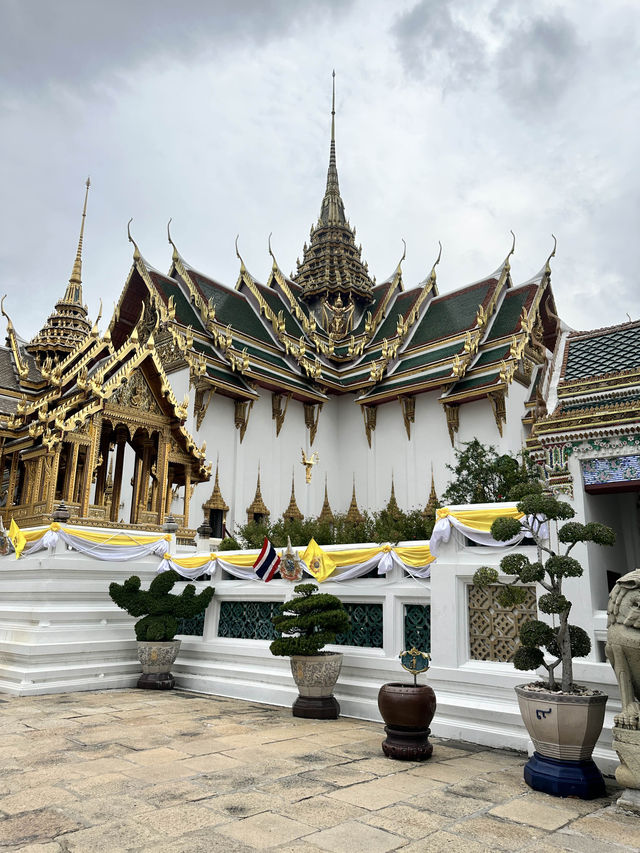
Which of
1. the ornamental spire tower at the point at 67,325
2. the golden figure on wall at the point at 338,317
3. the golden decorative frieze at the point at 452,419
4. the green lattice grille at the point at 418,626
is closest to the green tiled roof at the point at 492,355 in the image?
the golden decorative frieze at the point at 452,419

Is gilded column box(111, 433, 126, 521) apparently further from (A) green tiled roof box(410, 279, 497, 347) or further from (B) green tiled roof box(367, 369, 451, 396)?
(A) green tiled roof box(410, 279, 497, 347)

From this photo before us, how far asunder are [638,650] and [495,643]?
1.71 metres

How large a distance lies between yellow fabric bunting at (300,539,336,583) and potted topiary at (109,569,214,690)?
171 centimetres

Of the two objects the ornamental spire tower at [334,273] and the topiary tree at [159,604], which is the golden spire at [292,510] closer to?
the ornamental spire tower at [334,273]

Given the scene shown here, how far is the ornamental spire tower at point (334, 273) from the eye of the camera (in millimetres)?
26578

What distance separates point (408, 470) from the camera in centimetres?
2123

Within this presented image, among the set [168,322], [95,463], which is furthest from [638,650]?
[168,322]

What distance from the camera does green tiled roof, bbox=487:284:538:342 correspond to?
21.0 meters

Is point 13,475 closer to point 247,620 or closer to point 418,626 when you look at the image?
point 247,620

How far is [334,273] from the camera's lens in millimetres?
27500

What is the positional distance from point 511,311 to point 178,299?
11018mm

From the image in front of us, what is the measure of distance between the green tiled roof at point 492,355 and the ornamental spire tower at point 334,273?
23.0 ft

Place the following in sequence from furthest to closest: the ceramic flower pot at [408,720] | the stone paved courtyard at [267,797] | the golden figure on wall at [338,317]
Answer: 1. the golden figure on wall at [338,317]
2. the ceramic flower pot at [408,720]
3. the stone paved courtyard at [267,797]

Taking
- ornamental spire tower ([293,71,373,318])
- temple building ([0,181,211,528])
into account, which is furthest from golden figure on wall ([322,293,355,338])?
temple building ([0,181,211,528])
